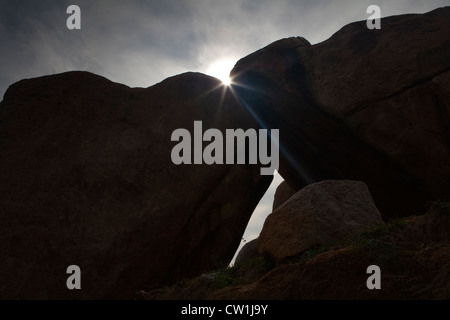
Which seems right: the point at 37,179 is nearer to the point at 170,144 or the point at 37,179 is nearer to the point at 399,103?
the point at 170,144

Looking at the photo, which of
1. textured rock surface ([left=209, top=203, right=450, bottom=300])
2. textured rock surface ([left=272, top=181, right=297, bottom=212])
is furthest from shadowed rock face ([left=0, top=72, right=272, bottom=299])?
textured rock surface ([left=272, top=181, right=297, bottom=212])

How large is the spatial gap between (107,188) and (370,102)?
677 centimetres

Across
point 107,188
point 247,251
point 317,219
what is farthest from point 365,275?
point 247,251

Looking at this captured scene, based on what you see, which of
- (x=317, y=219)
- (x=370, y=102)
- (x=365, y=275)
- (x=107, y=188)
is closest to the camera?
(x=365, y=275)

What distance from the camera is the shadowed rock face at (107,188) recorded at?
5.22m

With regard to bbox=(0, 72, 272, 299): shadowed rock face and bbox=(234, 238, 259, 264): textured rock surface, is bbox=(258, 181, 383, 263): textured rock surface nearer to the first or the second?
bbox=(0, 72, 272, 299): shadowed rock face

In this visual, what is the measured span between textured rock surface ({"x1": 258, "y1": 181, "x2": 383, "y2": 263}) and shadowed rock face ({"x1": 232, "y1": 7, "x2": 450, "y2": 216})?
314 centimetres

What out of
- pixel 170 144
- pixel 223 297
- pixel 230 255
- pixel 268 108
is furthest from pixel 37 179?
pixel 268 108

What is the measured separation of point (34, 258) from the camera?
16.8ft

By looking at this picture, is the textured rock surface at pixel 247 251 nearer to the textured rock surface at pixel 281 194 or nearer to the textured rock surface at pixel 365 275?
the textured rock surface at pixel 281 194

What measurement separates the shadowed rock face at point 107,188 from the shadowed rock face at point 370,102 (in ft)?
5.94

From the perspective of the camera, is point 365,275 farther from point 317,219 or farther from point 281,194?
point 281,194

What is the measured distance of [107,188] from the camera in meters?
5.89

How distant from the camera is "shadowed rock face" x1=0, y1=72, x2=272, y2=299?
206 inches
